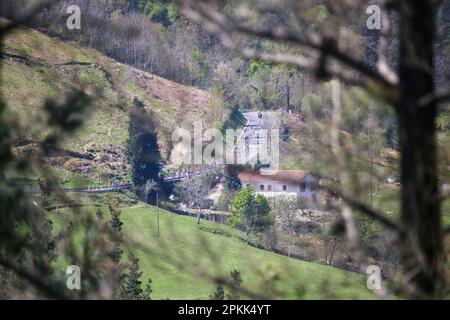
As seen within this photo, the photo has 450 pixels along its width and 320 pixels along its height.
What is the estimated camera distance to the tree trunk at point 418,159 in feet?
3.65

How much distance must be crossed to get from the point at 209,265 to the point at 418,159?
80cm

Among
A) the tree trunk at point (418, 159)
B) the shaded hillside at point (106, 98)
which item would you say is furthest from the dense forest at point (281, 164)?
the shaded hillside at point (106, 98)

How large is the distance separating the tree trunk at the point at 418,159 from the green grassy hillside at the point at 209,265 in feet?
1.16

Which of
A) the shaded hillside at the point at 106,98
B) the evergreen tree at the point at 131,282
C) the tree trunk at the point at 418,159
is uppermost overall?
the shaded hillside at the point at 106,98

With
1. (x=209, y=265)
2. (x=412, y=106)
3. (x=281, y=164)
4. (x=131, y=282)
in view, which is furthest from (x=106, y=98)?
(x=412, y=106)

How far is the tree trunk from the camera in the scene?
3.65 feet

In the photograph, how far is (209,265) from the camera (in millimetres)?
1794

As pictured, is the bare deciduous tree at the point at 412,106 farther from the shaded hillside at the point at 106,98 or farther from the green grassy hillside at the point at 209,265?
the shaded hillside at the point at 106,98

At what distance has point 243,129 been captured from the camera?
27578mm

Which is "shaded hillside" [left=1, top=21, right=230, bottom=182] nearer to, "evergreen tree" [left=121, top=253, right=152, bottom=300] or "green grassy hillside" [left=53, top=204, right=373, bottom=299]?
"green grassy hillside" [left=53, top=204, right=373, bottom=299]

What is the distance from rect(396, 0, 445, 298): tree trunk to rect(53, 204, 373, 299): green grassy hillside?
13.9 inches

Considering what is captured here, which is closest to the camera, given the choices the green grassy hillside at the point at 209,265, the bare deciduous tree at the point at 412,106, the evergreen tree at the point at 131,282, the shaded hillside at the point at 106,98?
the bare deciduous tree at the point at 412,106

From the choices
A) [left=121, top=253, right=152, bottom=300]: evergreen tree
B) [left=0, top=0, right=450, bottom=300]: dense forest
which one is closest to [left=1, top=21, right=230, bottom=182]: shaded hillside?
[left=0, top=0, right=450, bottom=300]: dense forest
